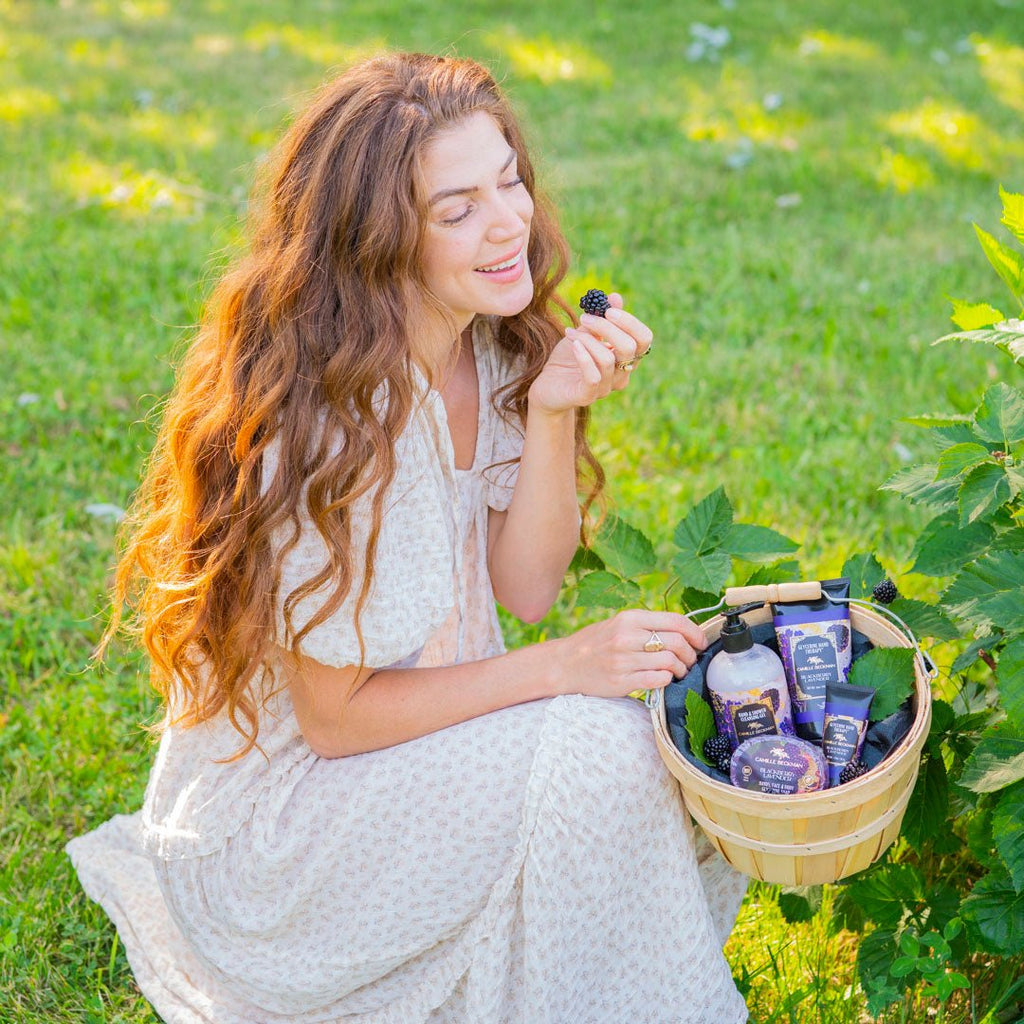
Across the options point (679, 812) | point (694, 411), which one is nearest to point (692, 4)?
point (694, 411)

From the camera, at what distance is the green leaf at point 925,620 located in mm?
1880

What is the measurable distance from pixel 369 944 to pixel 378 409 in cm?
77

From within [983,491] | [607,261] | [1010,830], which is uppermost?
[983,491]

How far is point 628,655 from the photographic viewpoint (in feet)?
6.03

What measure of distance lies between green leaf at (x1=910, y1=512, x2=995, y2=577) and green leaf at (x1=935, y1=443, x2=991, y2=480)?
125 mm

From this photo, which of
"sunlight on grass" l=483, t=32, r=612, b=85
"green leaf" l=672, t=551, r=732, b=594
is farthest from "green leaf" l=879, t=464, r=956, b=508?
"sunlight on grass" l=483, t=32, r=612, b=85

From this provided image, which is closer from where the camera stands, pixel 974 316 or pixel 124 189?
pixel 974 316

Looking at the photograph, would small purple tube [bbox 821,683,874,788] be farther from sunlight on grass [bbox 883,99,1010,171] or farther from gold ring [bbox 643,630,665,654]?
sunlight on grass [bbox 883,99,1010,171]

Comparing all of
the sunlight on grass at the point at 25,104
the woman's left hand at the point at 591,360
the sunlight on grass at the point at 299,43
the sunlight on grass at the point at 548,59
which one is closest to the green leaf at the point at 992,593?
the woman's left hand at the point at 591,360

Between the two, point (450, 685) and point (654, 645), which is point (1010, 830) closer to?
point (654, 645)

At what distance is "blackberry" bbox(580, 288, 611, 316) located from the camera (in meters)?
1.99

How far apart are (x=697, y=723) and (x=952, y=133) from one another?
4.50 m

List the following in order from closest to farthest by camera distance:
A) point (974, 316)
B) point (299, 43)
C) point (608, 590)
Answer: point (974, 316), point (608, 590), point (299, 43)


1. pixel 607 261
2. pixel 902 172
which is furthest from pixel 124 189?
pixel 902 172
